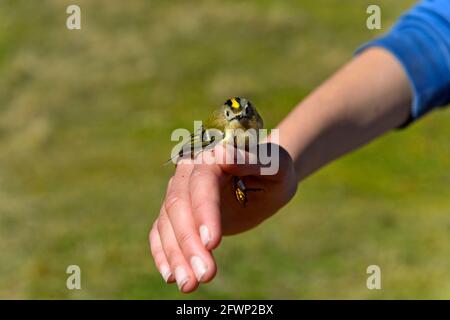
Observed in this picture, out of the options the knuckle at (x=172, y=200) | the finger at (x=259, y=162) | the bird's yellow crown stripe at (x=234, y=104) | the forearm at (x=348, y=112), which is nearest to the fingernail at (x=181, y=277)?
the knuckle at (x=172, y=200)

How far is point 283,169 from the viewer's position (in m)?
3.78

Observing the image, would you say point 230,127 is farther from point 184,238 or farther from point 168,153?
point 168,153

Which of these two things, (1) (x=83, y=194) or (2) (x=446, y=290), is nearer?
(2) (x=446, y=290)

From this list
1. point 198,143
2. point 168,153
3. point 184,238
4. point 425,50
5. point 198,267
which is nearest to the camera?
point 198,267

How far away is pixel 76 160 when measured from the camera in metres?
19.1

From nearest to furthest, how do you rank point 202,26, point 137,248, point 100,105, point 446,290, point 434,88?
point 434,88 < point 446,290 < point 137,248 < point 100,105 < point 202,26

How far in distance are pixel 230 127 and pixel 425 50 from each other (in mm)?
2454

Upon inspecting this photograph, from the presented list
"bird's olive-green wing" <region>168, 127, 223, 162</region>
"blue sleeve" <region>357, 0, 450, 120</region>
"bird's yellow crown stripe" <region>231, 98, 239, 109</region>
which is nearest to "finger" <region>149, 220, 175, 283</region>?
"bird's olive-green wing" <region>168, 127, 223, 162</region>

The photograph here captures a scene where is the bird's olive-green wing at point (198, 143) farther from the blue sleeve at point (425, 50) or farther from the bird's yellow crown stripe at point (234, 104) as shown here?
the blue sleeve at point (425, 50)

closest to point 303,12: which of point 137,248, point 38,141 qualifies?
point 38,141

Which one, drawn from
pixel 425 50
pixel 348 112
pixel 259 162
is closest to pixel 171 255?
pixel 259 162

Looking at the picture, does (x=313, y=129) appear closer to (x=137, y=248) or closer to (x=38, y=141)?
(x=137, y=248)

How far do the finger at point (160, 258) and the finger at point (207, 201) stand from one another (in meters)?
0.26
